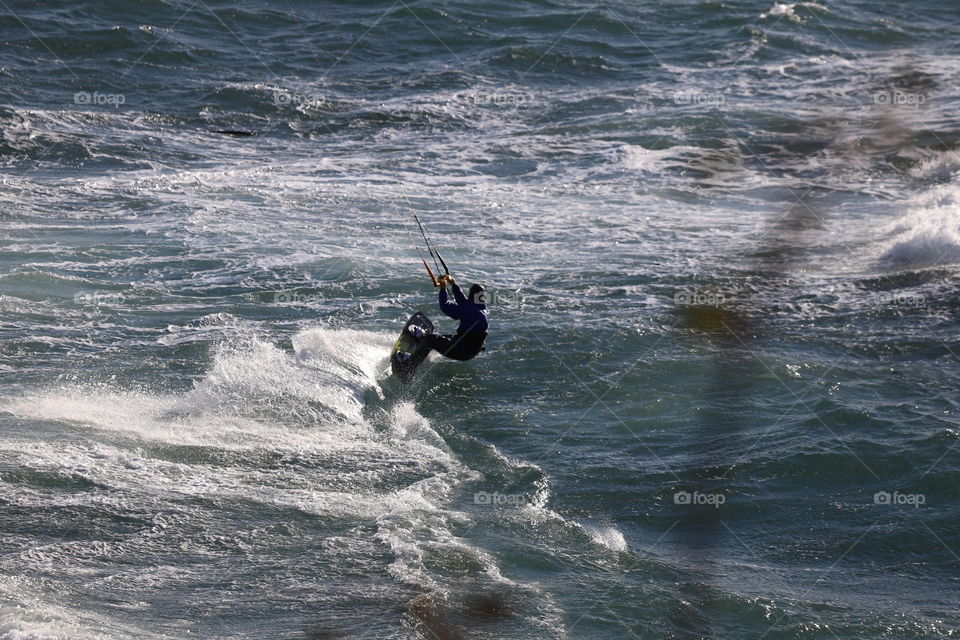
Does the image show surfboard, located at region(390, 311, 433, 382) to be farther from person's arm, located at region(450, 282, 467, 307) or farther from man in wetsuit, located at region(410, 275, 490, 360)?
person's arm, located at region(450, 282, 467, 307)

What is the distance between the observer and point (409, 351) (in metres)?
13.6

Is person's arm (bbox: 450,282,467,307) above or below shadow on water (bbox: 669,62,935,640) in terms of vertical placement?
above

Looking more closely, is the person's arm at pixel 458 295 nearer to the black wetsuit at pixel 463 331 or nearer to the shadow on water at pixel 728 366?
the black wetsuit at pixel 463 331

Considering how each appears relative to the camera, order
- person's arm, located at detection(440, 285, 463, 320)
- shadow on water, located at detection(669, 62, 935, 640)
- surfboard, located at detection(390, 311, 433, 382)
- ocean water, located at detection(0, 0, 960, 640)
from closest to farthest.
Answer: ocean water, located at detection(0, 0, 960, 640) → shadow on water, located at detection(669, 62, 935, 640) → surfboard, located at detection(390, 311, 433, 382) → person's arm, located at detection(440, 285, 463, 320)

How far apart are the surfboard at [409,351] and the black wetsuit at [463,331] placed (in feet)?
0.42

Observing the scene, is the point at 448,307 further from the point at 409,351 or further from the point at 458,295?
the point at 409,351

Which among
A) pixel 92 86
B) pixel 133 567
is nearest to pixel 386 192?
pixel 92 86

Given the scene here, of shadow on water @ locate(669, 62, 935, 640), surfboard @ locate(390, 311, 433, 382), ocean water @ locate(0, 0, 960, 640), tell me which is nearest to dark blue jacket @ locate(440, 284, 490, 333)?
surfboard @ locate(390, 311, 433, 382)

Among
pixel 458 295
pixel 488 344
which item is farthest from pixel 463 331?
pixel 488 344

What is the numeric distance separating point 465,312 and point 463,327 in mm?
189

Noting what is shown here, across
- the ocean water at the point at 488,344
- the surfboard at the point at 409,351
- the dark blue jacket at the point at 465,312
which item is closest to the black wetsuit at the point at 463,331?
the dark blue jacket at the point at 465,312

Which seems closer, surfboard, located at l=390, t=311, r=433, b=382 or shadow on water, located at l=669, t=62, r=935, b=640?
shadow on water, located at l=669, t=62, r=935, b=640

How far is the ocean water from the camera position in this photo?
920cm

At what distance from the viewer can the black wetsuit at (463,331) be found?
13.5 m
